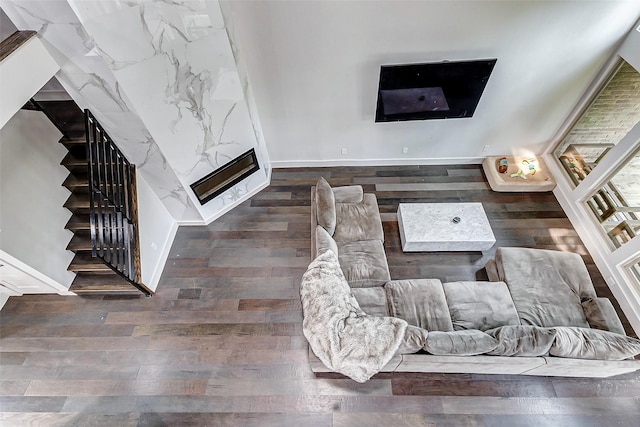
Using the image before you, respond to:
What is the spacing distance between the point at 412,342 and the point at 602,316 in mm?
1937

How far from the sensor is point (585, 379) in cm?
292

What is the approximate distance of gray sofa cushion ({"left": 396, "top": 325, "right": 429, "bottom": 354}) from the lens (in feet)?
7.63

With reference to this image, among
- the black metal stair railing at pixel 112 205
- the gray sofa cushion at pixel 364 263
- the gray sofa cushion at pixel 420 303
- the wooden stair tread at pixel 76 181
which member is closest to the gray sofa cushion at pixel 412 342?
the gray sofa cushion at pixel 420 303

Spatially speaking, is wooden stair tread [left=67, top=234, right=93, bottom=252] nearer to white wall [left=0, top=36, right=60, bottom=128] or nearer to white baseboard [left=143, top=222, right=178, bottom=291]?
white baseboard [left=143, top=222, right=178, bottom=291]

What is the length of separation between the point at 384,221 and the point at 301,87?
2.00 meters

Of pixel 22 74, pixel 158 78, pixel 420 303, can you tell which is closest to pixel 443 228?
pixel 420 303

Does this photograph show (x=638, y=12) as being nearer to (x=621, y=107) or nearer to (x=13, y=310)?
(x=621, y=107)

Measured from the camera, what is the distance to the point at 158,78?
2.69 m

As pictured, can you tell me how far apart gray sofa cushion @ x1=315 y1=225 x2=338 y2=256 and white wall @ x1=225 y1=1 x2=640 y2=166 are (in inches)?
70.2

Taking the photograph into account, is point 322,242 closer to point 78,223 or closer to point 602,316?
point 602,316

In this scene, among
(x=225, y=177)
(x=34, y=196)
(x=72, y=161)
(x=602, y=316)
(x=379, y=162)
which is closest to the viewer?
(x=602, y=316)

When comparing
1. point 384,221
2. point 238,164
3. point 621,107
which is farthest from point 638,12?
point 238,164

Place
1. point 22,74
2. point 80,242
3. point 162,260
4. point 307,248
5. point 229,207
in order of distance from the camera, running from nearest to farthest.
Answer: point 22,74, point 80,242, point 162,260, point 307,248, point 229,207

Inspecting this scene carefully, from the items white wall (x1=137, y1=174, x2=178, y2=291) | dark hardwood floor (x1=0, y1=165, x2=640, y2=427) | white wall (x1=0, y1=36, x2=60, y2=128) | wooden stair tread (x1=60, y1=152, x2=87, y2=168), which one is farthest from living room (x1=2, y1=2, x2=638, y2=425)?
white wall (x1=0, y1=36, x2=60, y2=128)
